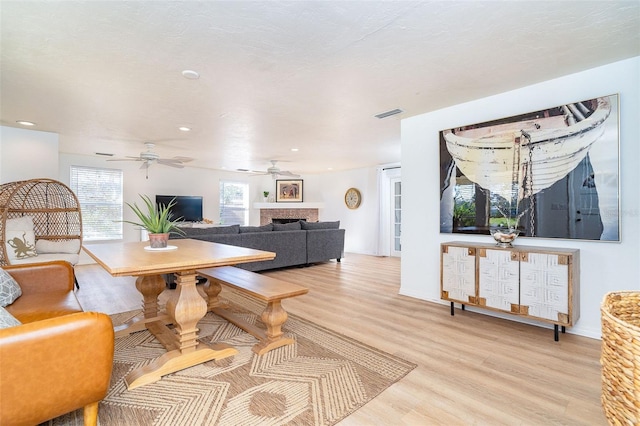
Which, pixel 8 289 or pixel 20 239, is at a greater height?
pixel 20 239

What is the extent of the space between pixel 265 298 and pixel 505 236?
2.28m

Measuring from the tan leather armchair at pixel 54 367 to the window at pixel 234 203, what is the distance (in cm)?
744

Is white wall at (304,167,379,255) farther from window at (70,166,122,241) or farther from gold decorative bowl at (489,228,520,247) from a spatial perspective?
window at (70,166,122,241)

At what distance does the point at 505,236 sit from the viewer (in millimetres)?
2869

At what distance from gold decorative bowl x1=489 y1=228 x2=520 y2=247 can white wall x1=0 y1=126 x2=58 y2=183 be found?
5906mm

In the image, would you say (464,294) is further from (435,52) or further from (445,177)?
(435,52)

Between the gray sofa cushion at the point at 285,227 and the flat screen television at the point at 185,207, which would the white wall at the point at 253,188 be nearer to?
the flat screen television at the point at 185,207

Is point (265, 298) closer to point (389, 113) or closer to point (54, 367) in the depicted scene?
point (54, 367)

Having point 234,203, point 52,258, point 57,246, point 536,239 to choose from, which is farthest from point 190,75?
point 234,203

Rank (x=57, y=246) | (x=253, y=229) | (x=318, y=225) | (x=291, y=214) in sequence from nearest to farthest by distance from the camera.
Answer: (x=57, y=246), (x=253, y=229), (x=318, y=225), (x=291, y=214)

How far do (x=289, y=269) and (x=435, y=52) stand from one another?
14.2 ft

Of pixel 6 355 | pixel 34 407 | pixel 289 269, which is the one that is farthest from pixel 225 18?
pixel 289 269

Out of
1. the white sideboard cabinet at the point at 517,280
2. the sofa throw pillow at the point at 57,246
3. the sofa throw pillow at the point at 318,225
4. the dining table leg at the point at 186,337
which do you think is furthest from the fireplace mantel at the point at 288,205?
the dining table leg at the point at 186,337

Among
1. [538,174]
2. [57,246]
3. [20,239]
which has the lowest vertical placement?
[57,246]
